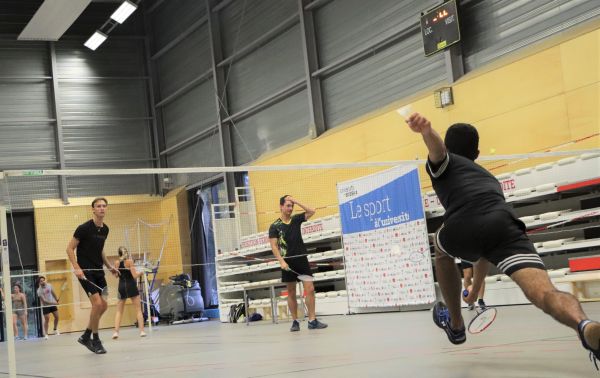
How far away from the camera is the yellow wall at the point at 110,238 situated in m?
26.6

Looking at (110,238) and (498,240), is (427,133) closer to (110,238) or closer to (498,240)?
(498,240)

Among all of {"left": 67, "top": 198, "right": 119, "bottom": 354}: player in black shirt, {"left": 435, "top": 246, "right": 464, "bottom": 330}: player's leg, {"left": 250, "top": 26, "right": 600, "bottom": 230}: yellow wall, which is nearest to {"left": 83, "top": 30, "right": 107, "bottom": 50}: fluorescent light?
{"left": 250, "top": 26, "right": 600, "bottom": 230}: yellow wall

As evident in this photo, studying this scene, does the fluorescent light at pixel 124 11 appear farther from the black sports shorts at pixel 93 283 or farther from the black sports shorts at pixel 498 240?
the black sports shorts at pixel 498 240

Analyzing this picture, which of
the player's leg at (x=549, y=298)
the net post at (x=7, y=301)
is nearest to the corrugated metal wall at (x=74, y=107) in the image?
the net post at (x=7, y=301)

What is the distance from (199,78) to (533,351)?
22.8 metres

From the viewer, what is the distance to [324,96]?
2127 cm

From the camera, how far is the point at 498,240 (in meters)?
4.40

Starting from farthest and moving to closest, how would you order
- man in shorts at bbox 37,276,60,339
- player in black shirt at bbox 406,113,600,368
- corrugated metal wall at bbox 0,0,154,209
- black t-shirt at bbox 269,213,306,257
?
1. corrugated metal wall at bbox 0,0,154,209
2. man in shorts at bbox 37,276,60,339
3. black t-shirt at bbox 269,213,306,257
4. player in black shirt at bbox 406,113,600,368

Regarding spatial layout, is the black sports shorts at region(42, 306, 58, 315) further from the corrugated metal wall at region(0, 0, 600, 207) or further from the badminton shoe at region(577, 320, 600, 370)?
the badminton shoe at region(577, 320, 600, 370)

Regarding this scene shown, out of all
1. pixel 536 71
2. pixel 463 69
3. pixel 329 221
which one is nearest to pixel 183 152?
pixel 329 221

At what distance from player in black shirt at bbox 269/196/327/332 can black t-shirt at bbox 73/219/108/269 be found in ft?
8.77

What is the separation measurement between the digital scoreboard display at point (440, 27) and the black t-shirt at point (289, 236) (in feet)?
20.1

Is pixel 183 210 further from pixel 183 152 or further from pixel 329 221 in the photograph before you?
pixel 329 221

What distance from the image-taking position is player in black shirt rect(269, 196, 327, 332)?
1176 centimetres
